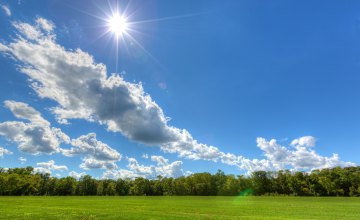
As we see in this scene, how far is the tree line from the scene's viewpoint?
145 meters

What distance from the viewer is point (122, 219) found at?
2838 centimetres

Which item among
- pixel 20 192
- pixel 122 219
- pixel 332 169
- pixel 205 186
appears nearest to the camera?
pixel 122 219

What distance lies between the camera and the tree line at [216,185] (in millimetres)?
145250

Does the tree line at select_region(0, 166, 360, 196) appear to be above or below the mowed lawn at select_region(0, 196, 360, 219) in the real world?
above

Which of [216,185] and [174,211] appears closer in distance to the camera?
[174,211]

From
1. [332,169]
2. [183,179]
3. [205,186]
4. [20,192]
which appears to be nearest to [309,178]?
[332,169]

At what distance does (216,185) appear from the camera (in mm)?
183375

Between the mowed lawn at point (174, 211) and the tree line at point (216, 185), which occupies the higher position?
the tree line at point (216, 185)

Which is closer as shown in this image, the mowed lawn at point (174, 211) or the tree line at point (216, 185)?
the mowed lawn at point (174, 211)

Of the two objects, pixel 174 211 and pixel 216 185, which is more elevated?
pixel 216 185

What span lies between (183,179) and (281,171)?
63939 mm

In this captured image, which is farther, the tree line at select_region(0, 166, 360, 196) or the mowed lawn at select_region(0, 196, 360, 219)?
the tree line at select_region(0, 166, 360, 196)

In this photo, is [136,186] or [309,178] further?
[136,186]

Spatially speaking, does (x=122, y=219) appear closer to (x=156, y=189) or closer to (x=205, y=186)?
(x=205, y=186)
